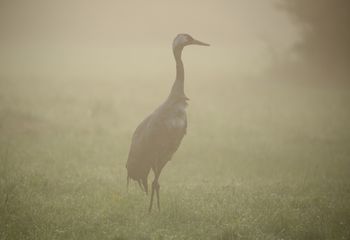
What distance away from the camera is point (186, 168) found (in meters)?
13.0

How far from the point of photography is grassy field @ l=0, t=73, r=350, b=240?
859cm

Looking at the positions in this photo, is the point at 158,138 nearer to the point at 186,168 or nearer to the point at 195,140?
the point at 186,168

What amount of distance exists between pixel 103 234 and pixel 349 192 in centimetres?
618

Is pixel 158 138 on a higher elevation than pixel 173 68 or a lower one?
lower

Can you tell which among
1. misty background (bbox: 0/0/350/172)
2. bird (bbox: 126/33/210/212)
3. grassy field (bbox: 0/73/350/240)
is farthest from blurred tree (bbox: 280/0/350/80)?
bird (bbox: 126/33/210/212)

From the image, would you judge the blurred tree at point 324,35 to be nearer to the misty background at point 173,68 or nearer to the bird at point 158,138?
the misty background at point 173,68

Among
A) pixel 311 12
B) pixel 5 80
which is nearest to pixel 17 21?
pixel 5 80

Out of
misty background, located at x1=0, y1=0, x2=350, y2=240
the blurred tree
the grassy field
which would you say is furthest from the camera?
the blurred tree

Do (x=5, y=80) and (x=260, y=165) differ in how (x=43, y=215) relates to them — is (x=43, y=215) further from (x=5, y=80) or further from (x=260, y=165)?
(x=5, y=80)

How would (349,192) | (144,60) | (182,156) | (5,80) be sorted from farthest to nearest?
(144,60), (5,80), (182,156), (349,192)

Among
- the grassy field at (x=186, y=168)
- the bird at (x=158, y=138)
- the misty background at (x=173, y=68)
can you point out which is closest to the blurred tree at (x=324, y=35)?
the misty background at (x=173, y=68)

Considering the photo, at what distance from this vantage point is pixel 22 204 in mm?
9219

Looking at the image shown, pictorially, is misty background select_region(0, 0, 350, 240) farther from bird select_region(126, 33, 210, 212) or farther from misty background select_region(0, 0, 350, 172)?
bird select_region(126, 33, 210, 212)

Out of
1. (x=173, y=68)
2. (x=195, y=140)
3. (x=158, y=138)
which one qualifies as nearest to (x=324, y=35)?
(x=173, y=68)
